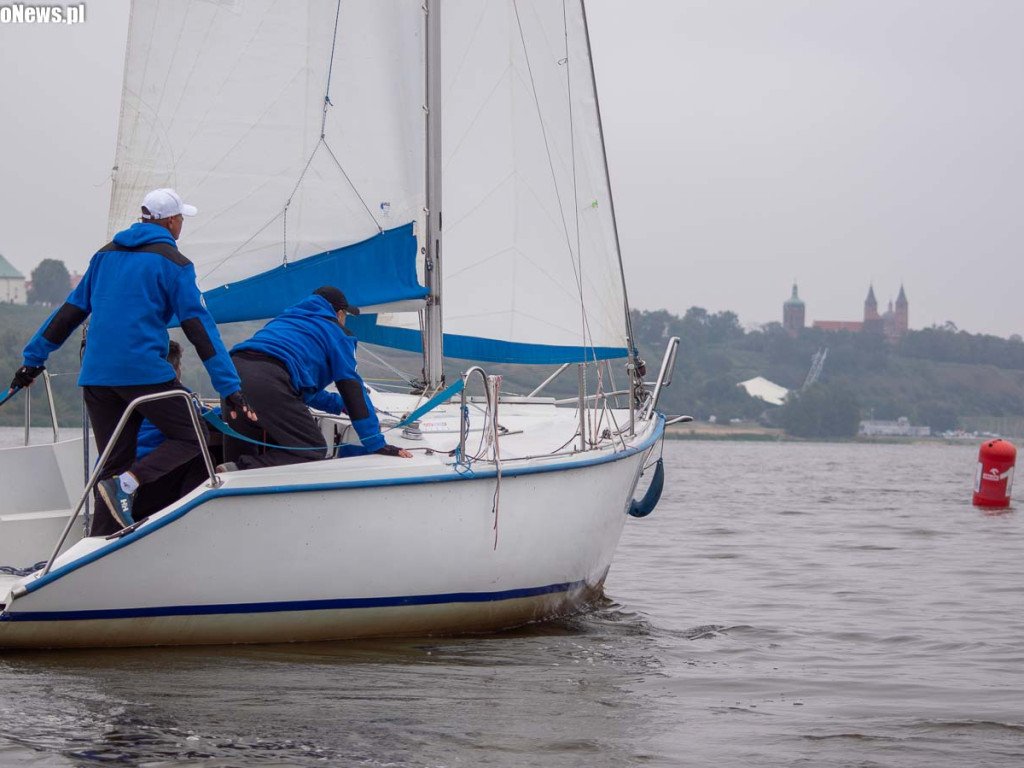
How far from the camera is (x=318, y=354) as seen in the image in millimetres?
5910

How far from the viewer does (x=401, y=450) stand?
5.82 meters

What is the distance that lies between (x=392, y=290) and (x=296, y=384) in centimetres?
116

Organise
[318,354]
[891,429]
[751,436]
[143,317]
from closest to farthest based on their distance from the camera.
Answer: [143,317], [318,354], [751,436], [891,429]

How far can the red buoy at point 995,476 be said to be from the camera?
749 inches

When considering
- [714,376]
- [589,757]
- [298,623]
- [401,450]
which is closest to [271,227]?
[401,450]

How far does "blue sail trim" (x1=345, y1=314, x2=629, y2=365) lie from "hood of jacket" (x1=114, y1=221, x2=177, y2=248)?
218cm

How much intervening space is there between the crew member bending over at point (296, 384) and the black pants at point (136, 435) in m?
0.24

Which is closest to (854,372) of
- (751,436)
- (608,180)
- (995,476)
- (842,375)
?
(842,375)

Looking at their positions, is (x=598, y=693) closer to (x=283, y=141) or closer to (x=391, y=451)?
(x=391, y=451)

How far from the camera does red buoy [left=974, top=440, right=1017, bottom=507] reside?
19.0 meters

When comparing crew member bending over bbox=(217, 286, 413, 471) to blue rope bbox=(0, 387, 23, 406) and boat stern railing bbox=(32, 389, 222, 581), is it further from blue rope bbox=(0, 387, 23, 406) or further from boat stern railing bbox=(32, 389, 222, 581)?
blue rope bbox=(0, 387, 23, 406)

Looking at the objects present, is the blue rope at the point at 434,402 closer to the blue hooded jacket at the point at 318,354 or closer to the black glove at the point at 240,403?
the blue hooded jacket at the point at 318,354

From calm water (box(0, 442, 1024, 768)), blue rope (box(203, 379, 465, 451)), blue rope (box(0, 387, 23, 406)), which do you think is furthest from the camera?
blue rope (box(0, 387, 23, 406))

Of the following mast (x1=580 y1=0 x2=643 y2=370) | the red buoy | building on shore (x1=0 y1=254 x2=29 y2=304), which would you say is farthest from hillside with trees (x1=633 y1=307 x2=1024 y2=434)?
mast (x1=580 y1=0 x2=643 y2=370)
